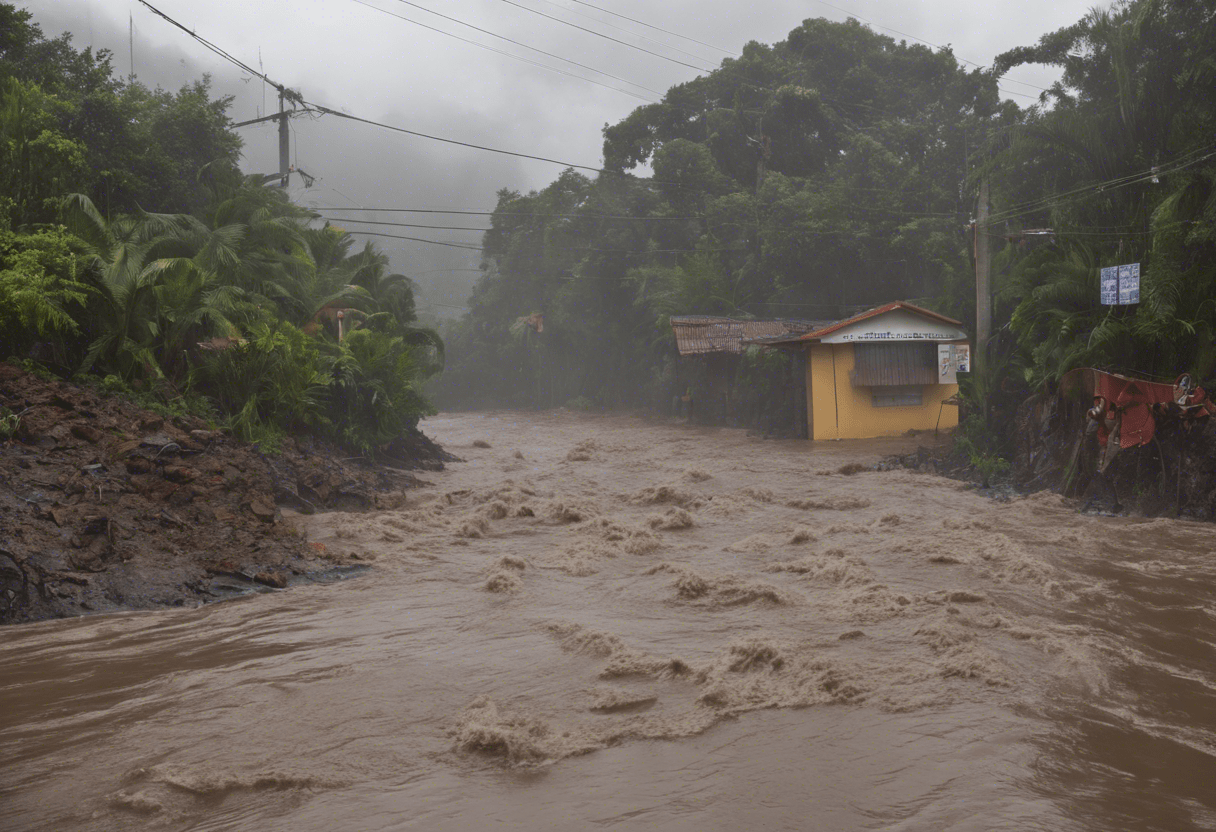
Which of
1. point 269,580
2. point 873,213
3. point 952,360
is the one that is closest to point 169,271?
point 269,580

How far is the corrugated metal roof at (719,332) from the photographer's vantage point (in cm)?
2656

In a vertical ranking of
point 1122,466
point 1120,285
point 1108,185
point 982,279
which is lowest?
point 1122,466

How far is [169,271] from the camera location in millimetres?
13383

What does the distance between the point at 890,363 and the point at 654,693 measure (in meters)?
17.9

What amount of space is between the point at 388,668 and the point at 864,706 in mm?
3206

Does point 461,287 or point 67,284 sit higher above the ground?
point 461,287

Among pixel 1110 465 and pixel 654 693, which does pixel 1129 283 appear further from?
pixel 654 693

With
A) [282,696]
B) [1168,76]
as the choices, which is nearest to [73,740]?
[282,696]

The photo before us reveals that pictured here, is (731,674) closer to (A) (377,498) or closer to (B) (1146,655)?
(B) (1146,655)

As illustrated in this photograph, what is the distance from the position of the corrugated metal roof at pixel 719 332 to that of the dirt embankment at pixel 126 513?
53.3 feet

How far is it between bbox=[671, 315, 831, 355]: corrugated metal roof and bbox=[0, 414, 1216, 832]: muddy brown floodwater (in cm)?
1598

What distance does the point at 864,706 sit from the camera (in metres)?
5.50

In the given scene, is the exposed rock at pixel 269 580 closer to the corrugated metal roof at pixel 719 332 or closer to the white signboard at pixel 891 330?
the white signboard at pixel 891 330

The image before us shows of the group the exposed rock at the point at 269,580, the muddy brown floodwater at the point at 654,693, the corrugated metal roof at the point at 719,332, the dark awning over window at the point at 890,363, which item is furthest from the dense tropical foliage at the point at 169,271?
the dark awning over window at the point at 890,363
